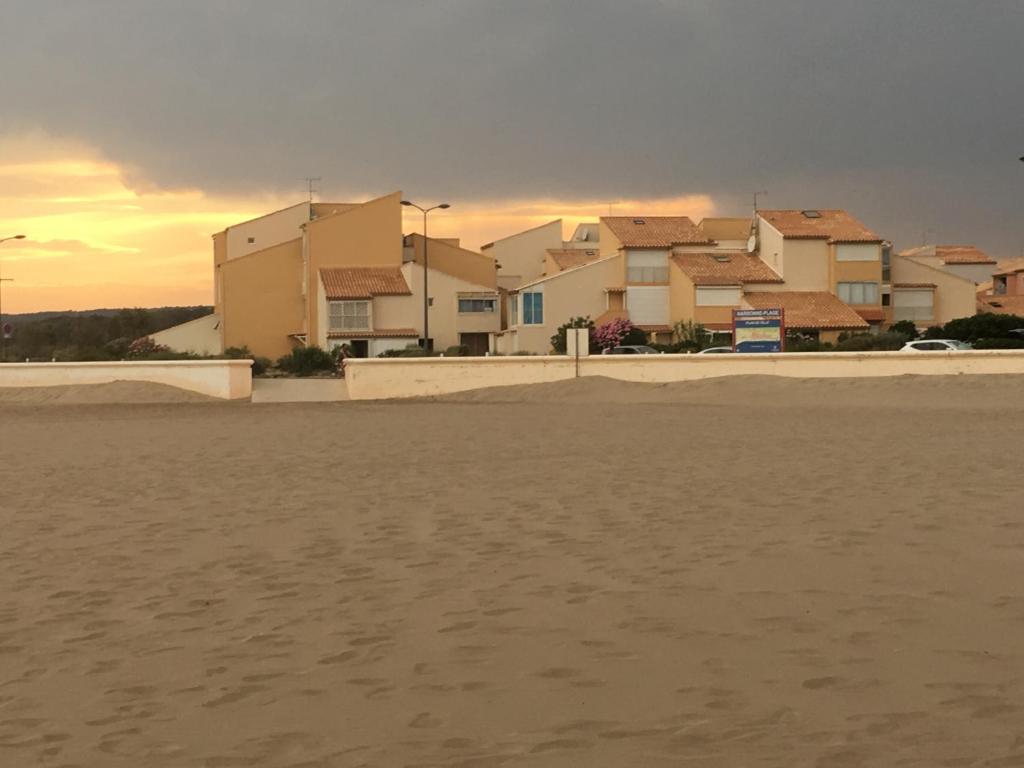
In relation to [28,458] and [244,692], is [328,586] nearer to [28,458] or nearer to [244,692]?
[244,692]

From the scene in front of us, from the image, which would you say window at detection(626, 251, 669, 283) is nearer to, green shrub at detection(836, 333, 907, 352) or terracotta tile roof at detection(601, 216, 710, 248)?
terracotta tile roof at detection(601, 216, 710, 248)

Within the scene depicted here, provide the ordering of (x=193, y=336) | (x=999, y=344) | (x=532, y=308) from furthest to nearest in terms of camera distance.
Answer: (x=193, y=336), (x=532, y=308), (x=999, y=344)

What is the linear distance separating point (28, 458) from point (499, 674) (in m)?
15.1

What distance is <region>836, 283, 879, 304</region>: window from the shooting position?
68750 mm

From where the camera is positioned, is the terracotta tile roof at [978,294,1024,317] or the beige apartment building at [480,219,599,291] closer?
the terracotta tile roof at [978,294,1024,317]

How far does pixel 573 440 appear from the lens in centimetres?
2078

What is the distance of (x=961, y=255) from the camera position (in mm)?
A: 100500

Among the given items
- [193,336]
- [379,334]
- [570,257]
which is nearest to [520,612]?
[379,334]

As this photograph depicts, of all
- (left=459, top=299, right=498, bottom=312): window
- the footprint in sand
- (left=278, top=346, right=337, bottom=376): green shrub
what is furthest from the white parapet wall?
the footprint in sand

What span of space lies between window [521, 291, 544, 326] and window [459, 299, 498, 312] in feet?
15.7

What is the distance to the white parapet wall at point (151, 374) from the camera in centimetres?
3850

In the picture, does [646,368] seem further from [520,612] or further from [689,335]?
[520,612]

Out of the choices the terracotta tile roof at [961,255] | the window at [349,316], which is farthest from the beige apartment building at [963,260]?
the window at [349,316]

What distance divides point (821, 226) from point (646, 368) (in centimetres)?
3685
